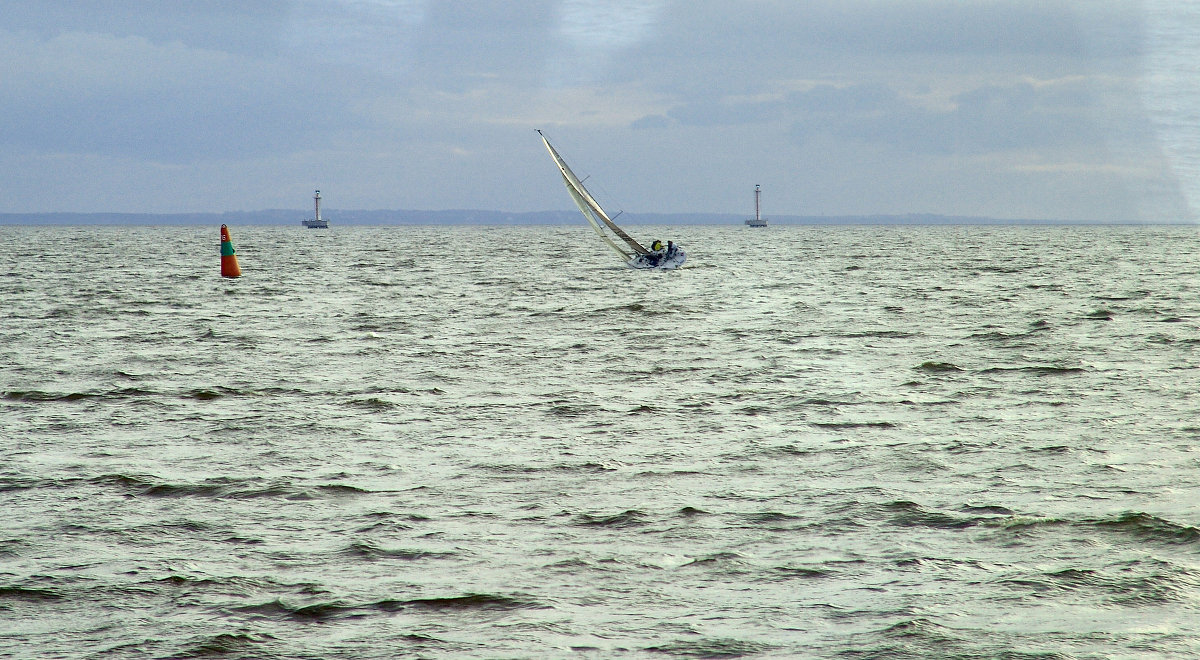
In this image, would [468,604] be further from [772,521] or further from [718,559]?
[772,521]

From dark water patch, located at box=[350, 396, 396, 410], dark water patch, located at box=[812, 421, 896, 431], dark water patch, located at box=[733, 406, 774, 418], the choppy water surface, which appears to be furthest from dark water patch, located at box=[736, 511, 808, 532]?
dark water patch, located at box=[350, 396, 396, 410]

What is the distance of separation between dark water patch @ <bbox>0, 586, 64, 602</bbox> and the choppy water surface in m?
0.02

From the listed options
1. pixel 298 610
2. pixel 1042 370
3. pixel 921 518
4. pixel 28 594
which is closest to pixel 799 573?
pixel 921 518

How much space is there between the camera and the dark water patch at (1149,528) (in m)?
7.60

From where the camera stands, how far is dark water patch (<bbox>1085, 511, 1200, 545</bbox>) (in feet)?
24.9

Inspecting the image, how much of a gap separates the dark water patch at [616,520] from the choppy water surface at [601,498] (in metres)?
0.03

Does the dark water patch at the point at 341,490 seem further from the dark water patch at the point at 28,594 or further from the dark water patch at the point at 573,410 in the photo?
the dark water patch at the point at 573,410

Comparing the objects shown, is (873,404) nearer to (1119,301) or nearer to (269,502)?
(269,502)

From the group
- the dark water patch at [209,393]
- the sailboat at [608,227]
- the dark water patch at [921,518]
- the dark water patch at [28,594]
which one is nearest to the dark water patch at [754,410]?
the dark water patch at [921,518]

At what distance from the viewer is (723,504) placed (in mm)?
8617

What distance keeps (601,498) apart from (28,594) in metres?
4.08

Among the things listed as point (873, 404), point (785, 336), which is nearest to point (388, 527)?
point (873, 404)

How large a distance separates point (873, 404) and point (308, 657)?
9346 mm

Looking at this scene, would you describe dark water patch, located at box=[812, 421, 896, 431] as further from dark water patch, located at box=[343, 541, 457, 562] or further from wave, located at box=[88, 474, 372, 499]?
dark water patch, located at box=[343, 541, 457, 562]
